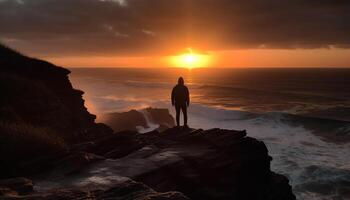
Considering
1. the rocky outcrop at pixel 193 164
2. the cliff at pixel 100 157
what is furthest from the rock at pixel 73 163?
the rocky outcrop at pixel 193 164

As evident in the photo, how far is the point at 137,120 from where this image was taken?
4784 centimetres

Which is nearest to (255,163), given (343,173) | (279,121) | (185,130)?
(185,130)

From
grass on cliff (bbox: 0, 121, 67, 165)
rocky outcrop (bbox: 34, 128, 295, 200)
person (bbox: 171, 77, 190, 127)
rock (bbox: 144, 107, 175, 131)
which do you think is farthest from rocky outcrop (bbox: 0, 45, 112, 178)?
rock (bbox: 144, 107, 175, 131)

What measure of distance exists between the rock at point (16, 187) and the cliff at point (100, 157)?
0.07 ft

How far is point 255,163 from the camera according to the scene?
1512 cm

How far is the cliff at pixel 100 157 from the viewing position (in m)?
8.22

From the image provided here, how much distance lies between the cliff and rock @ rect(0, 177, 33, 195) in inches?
0.8

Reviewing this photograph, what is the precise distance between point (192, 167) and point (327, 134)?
35300mm

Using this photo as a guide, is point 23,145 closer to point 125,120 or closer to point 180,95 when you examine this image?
point 180,95

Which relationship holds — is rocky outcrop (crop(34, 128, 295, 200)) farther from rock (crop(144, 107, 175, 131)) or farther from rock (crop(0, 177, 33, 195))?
rock (crop(144, 107, 175, 131))

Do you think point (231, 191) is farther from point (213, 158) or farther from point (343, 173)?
point (343, 173)

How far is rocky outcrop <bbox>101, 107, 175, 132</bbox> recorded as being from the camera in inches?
1790

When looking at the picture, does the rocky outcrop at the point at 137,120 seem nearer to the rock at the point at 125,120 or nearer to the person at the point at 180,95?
the rock at the point at 125,120

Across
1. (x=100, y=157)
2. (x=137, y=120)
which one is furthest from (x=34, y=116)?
(x=137, y=120)
